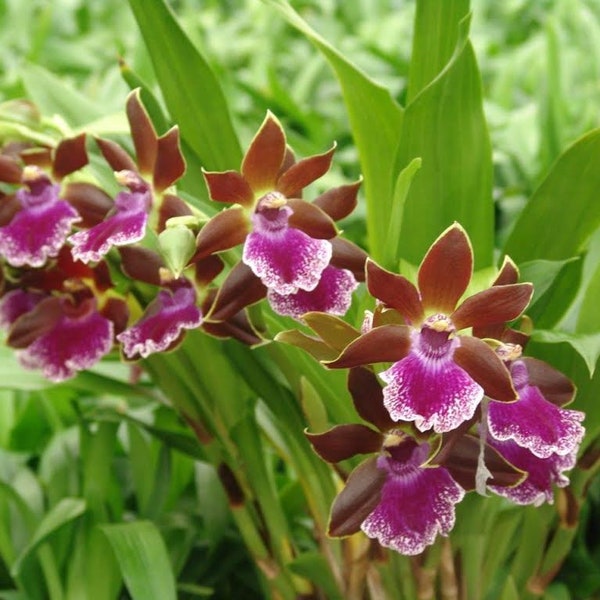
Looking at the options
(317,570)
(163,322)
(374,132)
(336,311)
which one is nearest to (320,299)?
(336,311)

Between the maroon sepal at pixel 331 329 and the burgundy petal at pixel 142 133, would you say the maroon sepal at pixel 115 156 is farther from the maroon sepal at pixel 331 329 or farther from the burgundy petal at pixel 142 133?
the maroon sepal at pixel 331 329

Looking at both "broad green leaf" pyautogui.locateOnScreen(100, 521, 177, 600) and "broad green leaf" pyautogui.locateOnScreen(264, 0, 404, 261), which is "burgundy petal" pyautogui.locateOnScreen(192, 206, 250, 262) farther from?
"broad green leaf" pyautogui.locateOnScreen(100, 521, 177, 600)

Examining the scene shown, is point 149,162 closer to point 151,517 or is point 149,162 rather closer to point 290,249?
point 290,249

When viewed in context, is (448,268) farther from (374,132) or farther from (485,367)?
(374,132)

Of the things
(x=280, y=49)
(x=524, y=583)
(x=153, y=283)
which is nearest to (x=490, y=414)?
(x=153, y=283)

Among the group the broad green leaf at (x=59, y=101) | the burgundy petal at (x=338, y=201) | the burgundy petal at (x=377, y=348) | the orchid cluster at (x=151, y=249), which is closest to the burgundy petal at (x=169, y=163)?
the orchid cluster at (x=151, y=249)

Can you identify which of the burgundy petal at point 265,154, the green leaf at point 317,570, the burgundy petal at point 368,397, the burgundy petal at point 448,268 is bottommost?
the green leaf at point 317,570

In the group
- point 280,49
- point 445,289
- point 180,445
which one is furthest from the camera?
point 280,49
